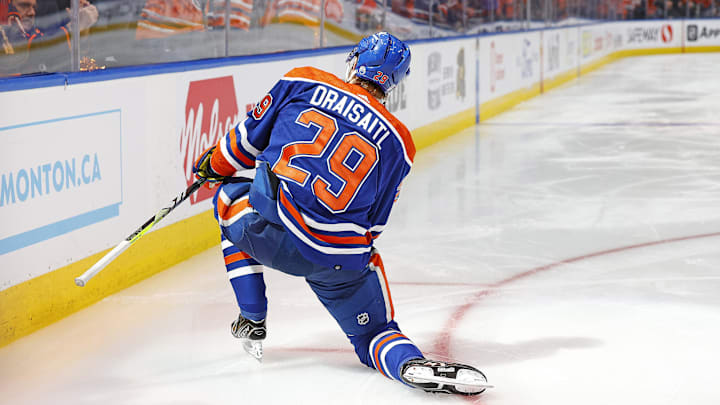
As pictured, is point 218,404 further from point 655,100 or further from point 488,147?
point 655,100

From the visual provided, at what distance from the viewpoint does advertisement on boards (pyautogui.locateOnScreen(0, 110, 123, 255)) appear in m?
3.18

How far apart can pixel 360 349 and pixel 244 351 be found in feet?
1.50

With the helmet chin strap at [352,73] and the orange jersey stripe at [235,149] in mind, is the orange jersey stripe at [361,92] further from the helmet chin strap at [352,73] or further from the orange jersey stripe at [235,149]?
the orange jersey stripe at [235,149]

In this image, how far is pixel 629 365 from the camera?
2912 millimetres

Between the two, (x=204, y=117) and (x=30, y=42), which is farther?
(x=204, y=117)

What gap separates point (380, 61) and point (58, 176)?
144 cm

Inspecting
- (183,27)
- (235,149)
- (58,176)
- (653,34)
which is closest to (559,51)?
(653,34)

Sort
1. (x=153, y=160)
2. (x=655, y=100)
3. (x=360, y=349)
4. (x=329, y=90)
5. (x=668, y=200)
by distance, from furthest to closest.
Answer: (x=655, y=100), (x=668, y=200), (x=153, y=160), (x=360, y=349), (x=329, y=90)

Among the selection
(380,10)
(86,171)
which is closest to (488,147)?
(380,10)

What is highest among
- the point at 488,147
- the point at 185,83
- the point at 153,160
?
the point at 185,83

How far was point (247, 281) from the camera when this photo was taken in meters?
2.76

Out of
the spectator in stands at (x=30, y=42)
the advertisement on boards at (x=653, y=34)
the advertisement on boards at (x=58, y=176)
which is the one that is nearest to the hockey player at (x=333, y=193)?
the advertisement on boards at (x=58, y=176)

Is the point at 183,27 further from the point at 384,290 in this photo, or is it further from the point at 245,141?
the point at 384,290

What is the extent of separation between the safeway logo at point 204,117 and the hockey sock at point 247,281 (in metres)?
1.74
